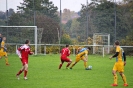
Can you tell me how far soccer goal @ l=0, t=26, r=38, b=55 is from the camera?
3934cm

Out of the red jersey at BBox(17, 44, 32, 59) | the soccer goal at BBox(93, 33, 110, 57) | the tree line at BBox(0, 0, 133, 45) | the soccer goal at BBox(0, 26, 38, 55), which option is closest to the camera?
the red jersey at BBox(17, 44, 32, 59)

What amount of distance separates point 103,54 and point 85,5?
9.73m

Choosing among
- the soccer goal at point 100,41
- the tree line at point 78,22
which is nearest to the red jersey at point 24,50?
the soccer goal at point 100,41

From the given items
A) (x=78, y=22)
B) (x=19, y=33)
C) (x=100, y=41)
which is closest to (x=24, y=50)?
(x=19, y=33)

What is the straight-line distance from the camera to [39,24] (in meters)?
41.9

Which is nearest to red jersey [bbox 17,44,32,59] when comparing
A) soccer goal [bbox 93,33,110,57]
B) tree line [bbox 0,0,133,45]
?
soccer goal [bbox 93,33,110,57]

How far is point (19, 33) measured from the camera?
39.7 metres

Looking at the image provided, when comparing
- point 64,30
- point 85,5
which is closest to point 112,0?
point 85,5

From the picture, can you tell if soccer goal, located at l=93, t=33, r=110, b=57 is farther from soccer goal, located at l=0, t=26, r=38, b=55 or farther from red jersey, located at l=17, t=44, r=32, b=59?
red jersey, located at l=17, t=44, r=32, b=59

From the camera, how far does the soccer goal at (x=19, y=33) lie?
129 feet

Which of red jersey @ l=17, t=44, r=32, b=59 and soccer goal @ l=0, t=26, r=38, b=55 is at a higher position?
soccer goal @ l=0, t=26, r=38, b=55

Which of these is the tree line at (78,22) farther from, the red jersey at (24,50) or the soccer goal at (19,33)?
the red jersey at (24,50)

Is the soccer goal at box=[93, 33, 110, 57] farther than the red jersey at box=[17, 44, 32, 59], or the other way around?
the soccer goal at box=[93, 33, 110, 57]

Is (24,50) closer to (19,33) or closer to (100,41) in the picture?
(19,33)
